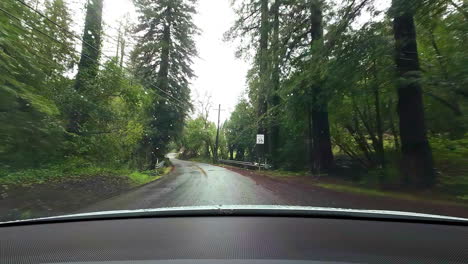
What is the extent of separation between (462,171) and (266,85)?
9.09 m

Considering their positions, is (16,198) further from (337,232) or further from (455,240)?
(455,240)

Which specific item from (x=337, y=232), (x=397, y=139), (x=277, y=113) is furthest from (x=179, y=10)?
(x=337, y=232)

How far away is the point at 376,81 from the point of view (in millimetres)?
9242

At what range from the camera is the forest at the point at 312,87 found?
6.83 m

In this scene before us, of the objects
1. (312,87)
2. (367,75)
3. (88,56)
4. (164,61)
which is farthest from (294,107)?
(164,61)

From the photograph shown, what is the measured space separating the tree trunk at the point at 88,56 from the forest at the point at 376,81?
7.35m

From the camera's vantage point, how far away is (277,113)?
1905 cm

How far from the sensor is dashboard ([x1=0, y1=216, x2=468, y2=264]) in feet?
5.49

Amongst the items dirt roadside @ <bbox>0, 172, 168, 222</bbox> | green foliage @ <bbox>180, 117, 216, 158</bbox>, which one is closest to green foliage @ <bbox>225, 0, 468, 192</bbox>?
dirt roadside @ <bbox>0, 172, 168, 222</bbox>

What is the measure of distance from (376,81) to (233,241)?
Result: 9.23 meters

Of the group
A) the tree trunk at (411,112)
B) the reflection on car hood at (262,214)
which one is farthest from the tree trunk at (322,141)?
A: the reflection on car hood at (262,214)

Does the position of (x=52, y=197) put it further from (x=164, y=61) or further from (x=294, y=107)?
(x=164, y=61)

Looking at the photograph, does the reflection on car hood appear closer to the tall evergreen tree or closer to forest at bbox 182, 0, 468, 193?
forest at bbox 182, 0, 468, 193

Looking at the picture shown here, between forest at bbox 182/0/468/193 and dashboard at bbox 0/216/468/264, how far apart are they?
237 inches
